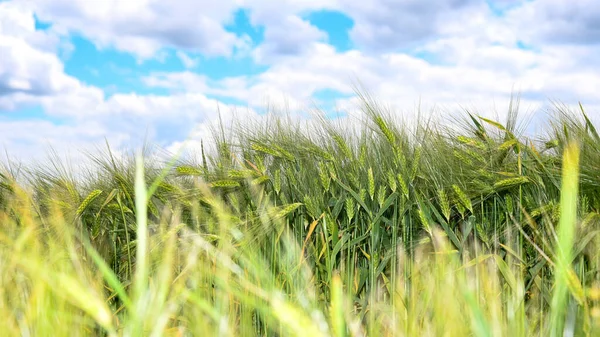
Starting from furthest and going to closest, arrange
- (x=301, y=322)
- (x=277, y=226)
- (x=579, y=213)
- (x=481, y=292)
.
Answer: (x=277, y=226) → (x=579, y=213) → (x=481, y=292) → (x=301, y=322)

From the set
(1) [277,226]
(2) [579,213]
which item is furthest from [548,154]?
(1) [277,226]

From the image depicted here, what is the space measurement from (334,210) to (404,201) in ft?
0.76

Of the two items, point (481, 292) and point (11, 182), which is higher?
point (11, 182)

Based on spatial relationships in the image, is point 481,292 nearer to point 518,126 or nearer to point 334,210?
point 334,210

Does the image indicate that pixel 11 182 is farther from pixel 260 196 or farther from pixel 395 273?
pixel 395 273

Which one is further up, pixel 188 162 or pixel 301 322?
pixel 188 162

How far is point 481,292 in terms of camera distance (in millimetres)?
1688

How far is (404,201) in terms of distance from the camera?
2004mm

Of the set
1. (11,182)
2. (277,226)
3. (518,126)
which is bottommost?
(277,226)

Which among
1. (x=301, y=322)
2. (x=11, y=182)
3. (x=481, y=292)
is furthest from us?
(x=11, y=182)

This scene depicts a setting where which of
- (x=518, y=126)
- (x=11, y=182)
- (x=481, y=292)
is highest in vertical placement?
(x=518, y=126)

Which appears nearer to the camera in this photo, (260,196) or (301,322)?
(301,322)

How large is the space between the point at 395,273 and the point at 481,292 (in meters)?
0.35

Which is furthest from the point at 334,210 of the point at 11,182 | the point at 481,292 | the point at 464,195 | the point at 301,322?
the point at 301,322
